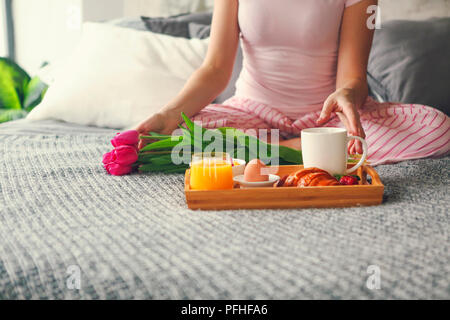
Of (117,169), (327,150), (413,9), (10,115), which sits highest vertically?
(413,9)

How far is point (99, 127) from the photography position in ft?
5.99

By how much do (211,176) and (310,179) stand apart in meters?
0.17

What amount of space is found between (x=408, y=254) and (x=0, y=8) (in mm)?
2655

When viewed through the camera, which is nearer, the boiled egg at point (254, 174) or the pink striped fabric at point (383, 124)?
the boiled egg at point (254, 174)

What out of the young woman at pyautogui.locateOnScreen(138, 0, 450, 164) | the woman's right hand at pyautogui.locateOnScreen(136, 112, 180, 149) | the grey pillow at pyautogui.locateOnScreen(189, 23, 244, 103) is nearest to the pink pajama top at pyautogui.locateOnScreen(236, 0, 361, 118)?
the young woman at pyautogui.locateOnScreen(138, 0, 450, 164)

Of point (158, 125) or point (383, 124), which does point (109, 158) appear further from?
point (383, 124)

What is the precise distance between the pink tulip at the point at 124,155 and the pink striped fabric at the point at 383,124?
31 cm

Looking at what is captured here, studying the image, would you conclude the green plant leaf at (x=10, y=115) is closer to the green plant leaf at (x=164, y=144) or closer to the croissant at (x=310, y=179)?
the green plant leaf at (x=164, y=144)

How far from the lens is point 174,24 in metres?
2.11

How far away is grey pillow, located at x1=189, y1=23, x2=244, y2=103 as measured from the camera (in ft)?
6.10

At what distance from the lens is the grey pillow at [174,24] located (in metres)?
2.08

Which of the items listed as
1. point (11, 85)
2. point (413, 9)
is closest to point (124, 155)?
point (11, 85)

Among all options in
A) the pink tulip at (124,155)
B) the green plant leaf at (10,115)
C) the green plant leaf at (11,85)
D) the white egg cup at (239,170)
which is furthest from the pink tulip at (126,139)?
the green plant leaf at (11,85)
